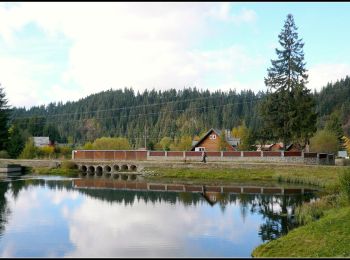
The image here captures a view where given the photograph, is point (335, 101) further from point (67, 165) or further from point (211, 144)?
point (67, 165)

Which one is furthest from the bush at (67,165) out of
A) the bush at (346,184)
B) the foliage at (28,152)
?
the bush at (346,184)

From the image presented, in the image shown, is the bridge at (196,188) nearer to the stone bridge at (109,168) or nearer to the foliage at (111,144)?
the stone bridge at (109,168)

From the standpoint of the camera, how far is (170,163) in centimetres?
5812

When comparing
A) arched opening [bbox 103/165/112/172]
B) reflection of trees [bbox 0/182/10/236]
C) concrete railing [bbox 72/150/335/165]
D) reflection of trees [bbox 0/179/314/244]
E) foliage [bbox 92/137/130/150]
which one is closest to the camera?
reflection of trees [bbox 0/179/314/244]

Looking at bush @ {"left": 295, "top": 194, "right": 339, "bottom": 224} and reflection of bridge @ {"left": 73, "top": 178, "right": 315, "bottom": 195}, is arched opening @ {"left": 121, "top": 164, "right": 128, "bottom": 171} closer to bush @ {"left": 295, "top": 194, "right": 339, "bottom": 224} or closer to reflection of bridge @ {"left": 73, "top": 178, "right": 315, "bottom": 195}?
reflection of bridge @ {"left": 73, "top": 178, "right": 315, "bottom": 195}

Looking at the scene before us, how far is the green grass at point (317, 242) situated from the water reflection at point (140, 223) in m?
1.54

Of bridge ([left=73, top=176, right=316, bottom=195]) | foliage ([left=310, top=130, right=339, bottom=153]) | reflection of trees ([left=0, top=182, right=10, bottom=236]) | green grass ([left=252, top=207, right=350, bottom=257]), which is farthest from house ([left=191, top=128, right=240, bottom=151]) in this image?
green grass ([left=252, top=207, right=350, bottom=257])

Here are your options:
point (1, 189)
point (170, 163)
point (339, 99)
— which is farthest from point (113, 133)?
point (1, 189)

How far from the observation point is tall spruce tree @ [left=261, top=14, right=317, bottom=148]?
50906mm

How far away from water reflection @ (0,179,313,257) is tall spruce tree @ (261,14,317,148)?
17419mm

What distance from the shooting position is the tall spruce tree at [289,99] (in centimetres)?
5091

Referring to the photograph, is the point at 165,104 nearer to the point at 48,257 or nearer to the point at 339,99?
the point at 339,99

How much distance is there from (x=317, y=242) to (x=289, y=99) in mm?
37590

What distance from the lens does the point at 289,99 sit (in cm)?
5166
